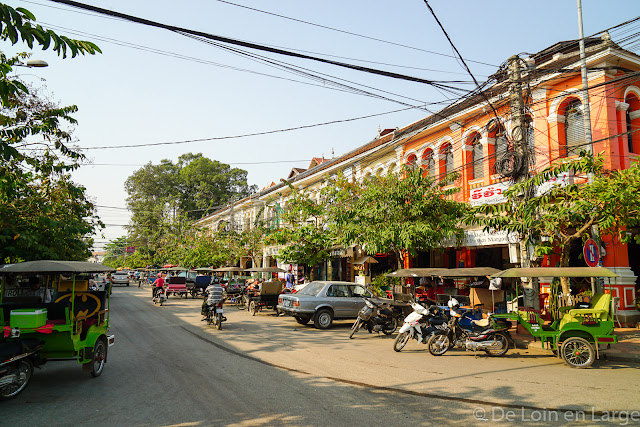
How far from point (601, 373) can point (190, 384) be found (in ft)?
25.9

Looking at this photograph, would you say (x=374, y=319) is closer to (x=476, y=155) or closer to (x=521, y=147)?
(x=521, y=147)

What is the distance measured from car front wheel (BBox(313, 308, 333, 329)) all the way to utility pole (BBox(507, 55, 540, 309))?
649 centimetres

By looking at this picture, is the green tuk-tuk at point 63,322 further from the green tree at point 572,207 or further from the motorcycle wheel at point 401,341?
the green tree at point 572,207

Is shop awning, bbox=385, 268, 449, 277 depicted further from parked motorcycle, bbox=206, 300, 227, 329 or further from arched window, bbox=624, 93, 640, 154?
arched window, bbox=624, 93, 640, 154

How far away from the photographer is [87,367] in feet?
25.5

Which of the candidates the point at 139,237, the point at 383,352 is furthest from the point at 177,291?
the point at 139,237

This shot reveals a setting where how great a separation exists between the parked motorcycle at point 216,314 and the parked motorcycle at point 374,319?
15.0ft

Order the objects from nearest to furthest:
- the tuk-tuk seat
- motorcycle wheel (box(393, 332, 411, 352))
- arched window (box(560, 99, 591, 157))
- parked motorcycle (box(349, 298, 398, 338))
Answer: the tuk-tuk seat, motorcycle wheel (box(393, 332, 411, 352)), parked motorcycle (box(349, 298, 398, 338)), arched window (box(560, 99, 591, 157))

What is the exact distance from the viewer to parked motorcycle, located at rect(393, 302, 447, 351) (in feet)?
36.0

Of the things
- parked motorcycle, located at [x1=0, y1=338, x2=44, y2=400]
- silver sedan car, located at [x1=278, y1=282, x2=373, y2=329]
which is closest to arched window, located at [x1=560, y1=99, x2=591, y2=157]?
silver sedan car, located at [x1=278, y1=282, x2=373, y2=329]

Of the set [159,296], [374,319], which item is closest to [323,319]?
[374,319]

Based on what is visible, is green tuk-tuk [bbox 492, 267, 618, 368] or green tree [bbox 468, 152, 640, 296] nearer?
green tuk-tuk [bbox 492, 267, 618, 368]

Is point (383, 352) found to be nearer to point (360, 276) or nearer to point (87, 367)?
point (87, 367)

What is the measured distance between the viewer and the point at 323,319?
15.5m
